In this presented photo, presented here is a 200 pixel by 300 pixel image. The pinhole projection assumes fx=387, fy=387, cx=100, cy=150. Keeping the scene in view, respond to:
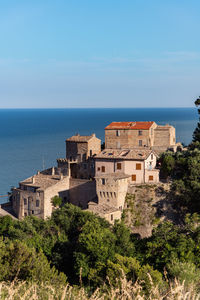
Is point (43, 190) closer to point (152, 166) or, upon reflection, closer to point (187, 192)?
point (152, 166)

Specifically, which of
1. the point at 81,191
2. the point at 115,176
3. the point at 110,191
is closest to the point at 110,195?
the point at 110,191

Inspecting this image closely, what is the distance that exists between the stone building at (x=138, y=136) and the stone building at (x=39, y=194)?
9707mm

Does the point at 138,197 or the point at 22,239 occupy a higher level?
the point at 138,197

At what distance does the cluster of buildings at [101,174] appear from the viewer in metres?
45.4

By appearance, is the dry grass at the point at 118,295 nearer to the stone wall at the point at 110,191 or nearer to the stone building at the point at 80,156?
the stone wall at the point at 110,191

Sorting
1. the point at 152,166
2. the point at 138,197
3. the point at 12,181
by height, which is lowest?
the point at 12,181

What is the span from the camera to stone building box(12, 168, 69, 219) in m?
49.3

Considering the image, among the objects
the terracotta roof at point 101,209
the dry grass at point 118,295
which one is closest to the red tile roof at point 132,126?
the terracotta roof at point 101,209

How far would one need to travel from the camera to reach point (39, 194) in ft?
163

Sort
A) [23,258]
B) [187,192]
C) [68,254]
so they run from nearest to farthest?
[23,258] < [68,254] < [187,192]

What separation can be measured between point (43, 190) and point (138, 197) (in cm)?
1208

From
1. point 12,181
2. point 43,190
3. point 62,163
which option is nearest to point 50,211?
point 43,190

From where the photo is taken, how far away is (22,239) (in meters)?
41.3

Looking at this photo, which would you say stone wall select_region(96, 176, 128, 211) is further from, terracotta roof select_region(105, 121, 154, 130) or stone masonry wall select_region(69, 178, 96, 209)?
terracotta roof select_region(105, 121, 154, 130)
